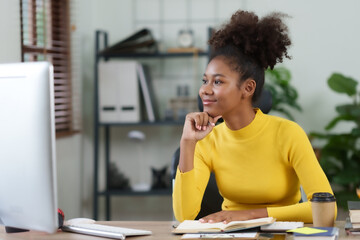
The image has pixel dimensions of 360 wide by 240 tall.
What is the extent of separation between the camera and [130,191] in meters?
3.96

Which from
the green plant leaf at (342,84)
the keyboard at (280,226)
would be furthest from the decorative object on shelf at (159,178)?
the keyboard at (280,226)

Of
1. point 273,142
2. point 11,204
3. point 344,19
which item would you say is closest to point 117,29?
point 344,19

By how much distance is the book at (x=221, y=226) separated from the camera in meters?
1.47

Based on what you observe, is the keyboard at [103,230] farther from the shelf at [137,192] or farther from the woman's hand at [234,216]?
the shelf at [137,192]

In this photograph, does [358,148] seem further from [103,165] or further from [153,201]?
[103,165]

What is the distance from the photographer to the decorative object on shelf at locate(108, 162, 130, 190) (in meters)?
4.05

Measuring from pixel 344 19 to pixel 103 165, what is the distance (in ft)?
6.64

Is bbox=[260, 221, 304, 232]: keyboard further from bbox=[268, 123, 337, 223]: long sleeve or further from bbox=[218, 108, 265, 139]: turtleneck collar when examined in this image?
bbox=[218, 108, 265, 139]: turtleneck collar

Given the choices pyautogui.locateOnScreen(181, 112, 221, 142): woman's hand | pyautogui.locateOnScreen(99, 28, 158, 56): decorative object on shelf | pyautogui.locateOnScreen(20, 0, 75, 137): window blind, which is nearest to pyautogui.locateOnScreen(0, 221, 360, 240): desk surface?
pyautogui.locateOnScreen(181, 112, 221, 142): woman's hand

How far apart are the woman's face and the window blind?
190 cm

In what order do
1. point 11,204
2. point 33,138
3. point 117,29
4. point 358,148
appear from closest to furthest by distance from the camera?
point 33,138 → point 11,204 → point 358,148 → point 117,29

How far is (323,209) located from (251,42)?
579 millimetres

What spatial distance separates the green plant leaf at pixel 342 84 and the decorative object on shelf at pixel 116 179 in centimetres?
157

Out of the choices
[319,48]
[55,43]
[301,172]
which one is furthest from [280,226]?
[319,48]
